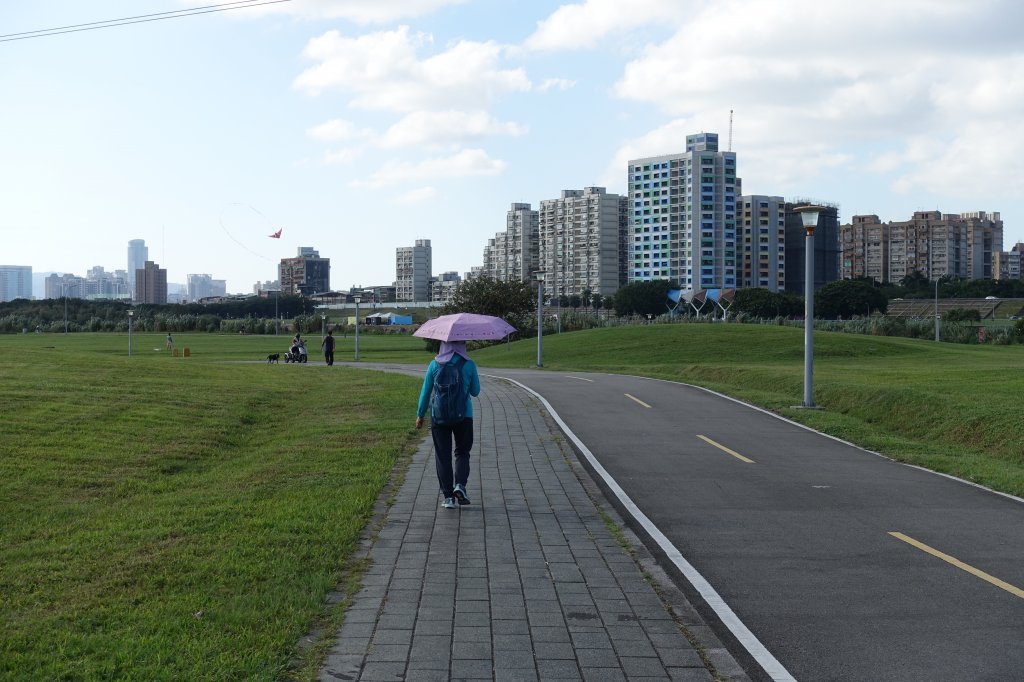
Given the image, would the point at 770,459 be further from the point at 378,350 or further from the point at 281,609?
the point at 378,350

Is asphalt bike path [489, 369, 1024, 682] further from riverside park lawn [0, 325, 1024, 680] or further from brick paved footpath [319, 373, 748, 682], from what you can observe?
riverside park lawn [0, 325, 1024, 680]

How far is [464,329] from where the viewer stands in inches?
390

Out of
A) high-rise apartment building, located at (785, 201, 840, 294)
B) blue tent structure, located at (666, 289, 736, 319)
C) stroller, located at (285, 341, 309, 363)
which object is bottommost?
stroller, located at (285, 341, 309, 363)

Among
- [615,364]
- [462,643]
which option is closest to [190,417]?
[462,643]

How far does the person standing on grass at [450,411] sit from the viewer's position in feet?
31.7

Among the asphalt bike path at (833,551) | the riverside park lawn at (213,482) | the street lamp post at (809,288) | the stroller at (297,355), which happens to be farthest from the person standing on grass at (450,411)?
the stroller at (297,355)

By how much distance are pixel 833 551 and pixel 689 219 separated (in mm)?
165107

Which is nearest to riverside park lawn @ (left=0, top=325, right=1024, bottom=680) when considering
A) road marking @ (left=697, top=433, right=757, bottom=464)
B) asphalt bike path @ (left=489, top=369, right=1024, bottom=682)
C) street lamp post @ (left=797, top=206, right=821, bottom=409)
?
street lamp post @ (left=797, top=206, right=821, bottom=409)

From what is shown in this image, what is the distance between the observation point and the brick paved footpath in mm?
5098

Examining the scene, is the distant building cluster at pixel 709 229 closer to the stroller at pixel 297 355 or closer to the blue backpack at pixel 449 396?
the stroller at pixel 297 355

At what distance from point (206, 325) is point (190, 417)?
329 feet

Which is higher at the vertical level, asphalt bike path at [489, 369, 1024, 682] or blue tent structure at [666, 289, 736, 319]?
blue tent structure at [666, 289, 736, 319]

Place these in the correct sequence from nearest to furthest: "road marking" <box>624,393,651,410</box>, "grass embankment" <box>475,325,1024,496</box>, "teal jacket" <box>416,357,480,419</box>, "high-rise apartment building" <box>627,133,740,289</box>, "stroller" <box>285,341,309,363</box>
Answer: "teal jacket" <box>416,357,480,419</box>
"grass embankment" <box>475,325,1024,496</box>
"road marking" <box>624,393,651,410</box>
"stroller" <box>285,341,309,363</box>
"high-rise apartment building" <box>627,133,740,289</box>

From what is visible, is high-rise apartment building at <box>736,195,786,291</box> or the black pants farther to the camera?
high-rise apartment building at <box>736,195,786,291</box>
